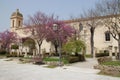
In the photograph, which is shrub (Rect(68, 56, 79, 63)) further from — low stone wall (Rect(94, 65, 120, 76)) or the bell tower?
the bell tower

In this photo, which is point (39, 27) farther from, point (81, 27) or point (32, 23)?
point (81, 27)

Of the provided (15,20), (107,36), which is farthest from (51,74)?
(15,20)

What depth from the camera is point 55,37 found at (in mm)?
32594

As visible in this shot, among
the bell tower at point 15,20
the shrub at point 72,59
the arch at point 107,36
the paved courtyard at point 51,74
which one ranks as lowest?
the paved courtyard at point 51,74

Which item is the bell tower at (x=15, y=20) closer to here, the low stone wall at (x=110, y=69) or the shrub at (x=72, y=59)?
the shrub at (x=72, y=59)

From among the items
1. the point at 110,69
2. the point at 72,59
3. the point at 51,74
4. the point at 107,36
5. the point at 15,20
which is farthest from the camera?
the point at 15,20

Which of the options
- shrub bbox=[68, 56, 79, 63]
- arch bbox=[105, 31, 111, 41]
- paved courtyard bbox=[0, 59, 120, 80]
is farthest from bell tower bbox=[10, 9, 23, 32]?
paved courtyard bbox=[0, 59, 120, 80]

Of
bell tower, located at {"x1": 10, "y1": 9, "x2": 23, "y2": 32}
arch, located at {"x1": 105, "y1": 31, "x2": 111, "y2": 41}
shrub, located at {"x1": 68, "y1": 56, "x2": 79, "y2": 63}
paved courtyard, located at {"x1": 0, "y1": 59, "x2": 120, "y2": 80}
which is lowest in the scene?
paved courtyard, located at {"x1": 0, "y1": 59, "x2": 120, "y2": 80}

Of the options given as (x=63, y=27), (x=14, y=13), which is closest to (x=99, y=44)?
(x=63, y=27)

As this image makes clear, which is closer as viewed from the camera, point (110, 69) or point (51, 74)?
point (51, 74)

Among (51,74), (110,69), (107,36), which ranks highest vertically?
(107,36)

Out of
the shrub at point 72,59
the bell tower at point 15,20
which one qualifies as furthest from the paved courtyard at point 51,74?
the bell tower at point 15,20

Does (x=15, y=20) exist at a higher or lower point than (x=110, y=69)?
higher

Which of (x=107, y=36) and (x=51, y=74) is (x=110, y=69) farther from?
(x=107, y=36)
